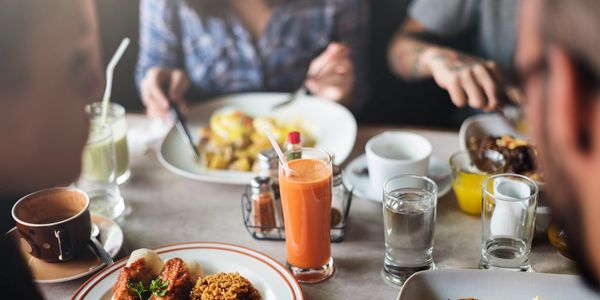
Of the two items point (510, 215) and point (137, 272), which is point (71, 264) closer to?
point (137, 272)

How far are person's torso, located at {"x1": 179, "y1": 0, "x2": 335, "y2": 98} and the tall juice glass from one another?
2.58 ft

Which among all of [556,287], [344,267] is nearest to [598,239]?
[556,287]

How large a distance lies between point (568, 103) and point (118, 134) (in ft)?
2.96

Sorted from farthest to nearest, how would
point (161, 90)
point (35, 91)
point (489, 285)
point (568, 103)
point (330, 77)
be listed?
point (330, 77) → point (161, 90) → point (489, 285) → point (35, 91) → point (568, 103)

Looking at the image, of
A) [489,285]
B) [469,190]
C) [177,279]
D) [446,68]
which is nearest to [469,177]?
[469,190]

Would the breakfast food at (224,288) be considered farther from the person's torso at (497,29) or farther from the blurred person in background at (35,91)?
the person's torso at (497,29)

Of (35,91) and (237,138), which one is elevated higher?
(35,91)

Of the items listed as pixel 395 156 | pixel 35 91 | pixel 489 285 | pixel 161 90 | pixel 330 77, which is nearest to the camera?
pixel 35 91

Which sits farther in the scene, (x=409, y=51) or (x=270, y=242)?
(x=409, y=51)

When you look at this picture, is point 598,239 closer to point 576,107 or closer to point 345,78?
point 576,107

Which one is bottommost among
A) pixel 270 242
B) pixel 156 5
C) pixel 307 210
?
pixel 270 242

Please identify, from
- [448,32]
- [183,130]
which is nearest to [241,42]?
[183,130]

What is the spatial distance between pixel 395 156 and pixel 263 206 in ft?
0.84

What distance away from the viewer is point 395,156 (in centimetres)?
102
